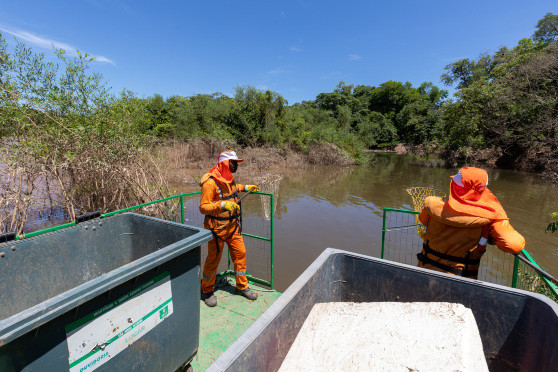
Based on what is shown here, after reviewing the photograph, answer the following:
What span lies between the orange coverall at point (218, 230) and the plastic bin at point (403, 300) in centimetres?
216

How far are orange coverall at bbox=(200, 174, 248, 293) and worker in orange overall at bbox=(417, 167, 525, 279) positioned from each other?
228cm

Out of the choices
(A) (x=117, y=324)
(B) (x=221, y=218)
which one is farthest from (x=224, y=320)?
(A) (x=117, y=324)

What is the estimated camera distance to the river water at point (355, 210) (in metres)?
7.34

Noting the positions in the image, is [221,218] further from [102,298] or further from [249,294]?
[102,298]

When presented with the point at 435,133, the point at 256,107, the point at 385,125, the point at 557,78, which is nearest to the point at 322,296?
the point at 256,107

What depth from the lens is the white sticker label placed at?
147cm

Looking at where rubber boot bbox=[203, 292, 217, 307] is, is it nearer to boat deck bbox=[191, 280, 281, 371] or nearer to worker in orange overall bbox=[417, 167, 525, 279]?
boat deck bbox=[191, 280, 281, 371]

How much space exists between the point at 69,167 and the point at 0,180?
113cm

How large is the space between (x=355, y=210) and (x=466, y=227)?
9.11 metres

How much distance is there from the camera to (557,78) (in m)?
16.3

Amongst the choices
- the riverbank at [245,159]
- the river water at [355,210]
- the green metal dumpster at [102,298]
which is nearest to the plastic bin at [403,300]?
the green metal dumpster at [102,298]

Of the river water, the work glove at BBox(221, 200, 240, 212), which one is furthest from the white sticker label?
the river water

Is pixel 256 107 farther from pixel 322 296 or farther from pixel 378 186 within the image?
pixel 322 296

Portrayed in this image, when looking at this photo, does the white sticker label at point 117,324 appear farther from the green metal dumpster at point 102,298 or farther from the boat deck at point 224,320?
the boat deck at point 224,320
